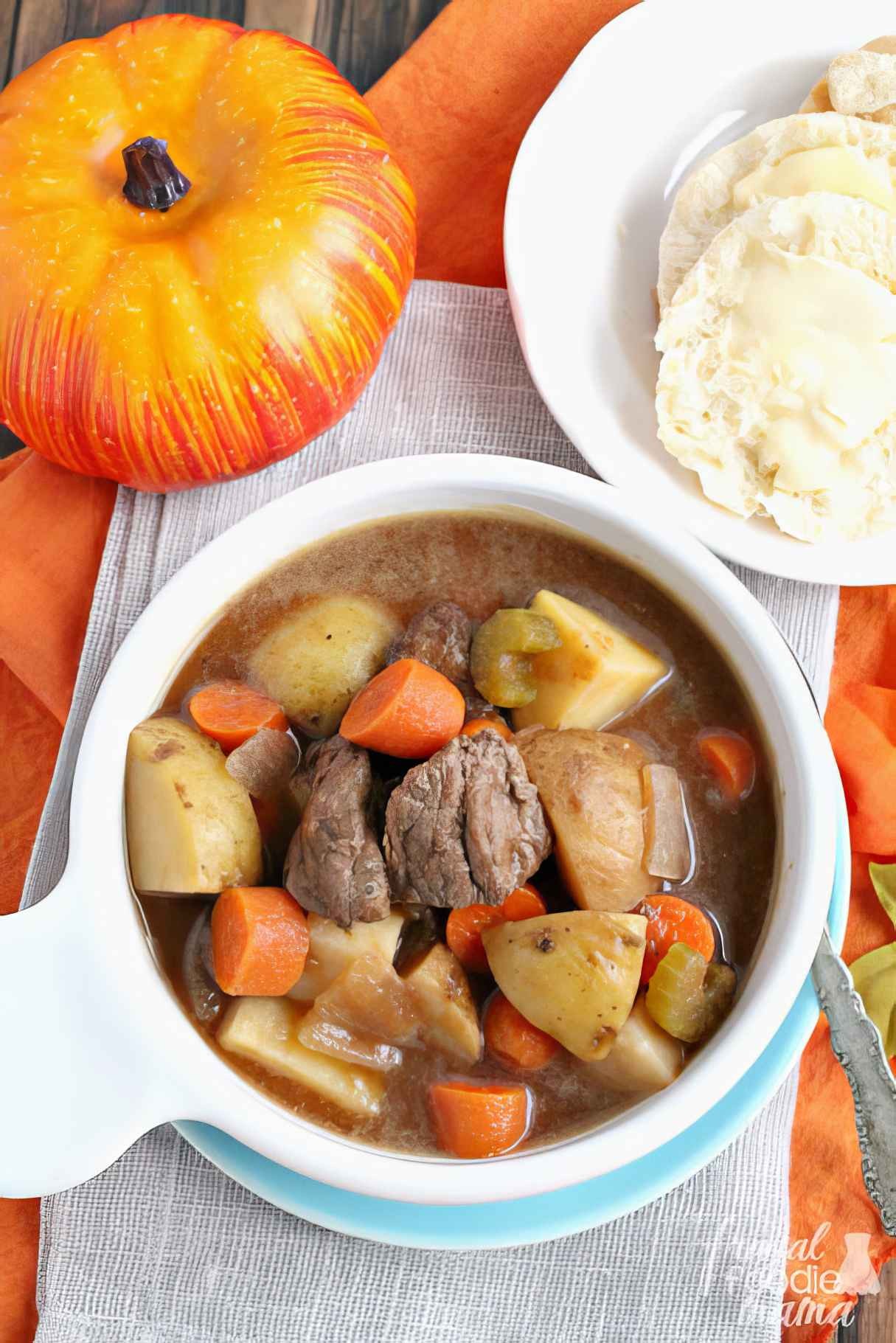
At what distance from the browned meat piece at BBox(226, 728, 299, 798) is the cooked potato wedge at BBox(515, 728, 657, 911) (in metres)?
0.41

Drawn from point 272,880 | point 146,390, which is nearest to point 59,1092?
point 272,880

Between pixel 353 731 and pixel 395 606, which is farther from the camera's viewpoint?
pixel 395 606

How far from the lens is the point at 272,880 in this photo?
1.90m

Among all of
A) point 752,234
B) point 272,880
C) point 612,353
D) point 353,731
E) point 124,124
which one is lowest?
point 272,880

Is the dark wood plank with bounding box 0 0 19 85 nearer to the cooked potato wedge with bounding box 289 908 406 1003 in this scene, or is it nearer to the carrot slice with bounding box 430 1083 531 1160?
the cooked potato wedge with bounding box 289 908 406 1003

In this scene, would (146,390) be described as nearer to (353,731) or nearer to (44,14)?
(353,731)

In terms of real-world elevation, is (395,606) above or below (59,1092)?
above

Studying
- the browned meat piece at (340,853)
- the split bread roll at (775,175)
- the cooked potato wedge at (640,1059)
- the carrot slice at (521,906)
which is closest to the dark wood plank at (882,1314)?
the cooked potato wedge at (640,1059)

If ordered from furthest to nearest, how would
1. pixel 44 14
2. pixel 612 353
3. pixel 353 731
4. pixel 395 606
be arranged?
pixel 44 14, pixel 612 353, pixel 395 606, pixel 353 731

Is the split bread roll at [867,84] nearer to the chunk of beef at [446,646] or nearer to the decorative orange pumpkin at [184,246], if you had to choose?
the decorative orange pumpkin at [184,246]

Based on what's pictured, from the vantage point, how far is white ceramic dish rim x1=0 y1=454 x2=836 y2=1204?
166 centimetres

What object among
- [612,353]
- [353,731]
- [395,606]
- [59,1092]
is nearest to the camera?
[59,1092]

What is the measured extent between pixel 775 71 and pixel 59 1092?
225 cm
